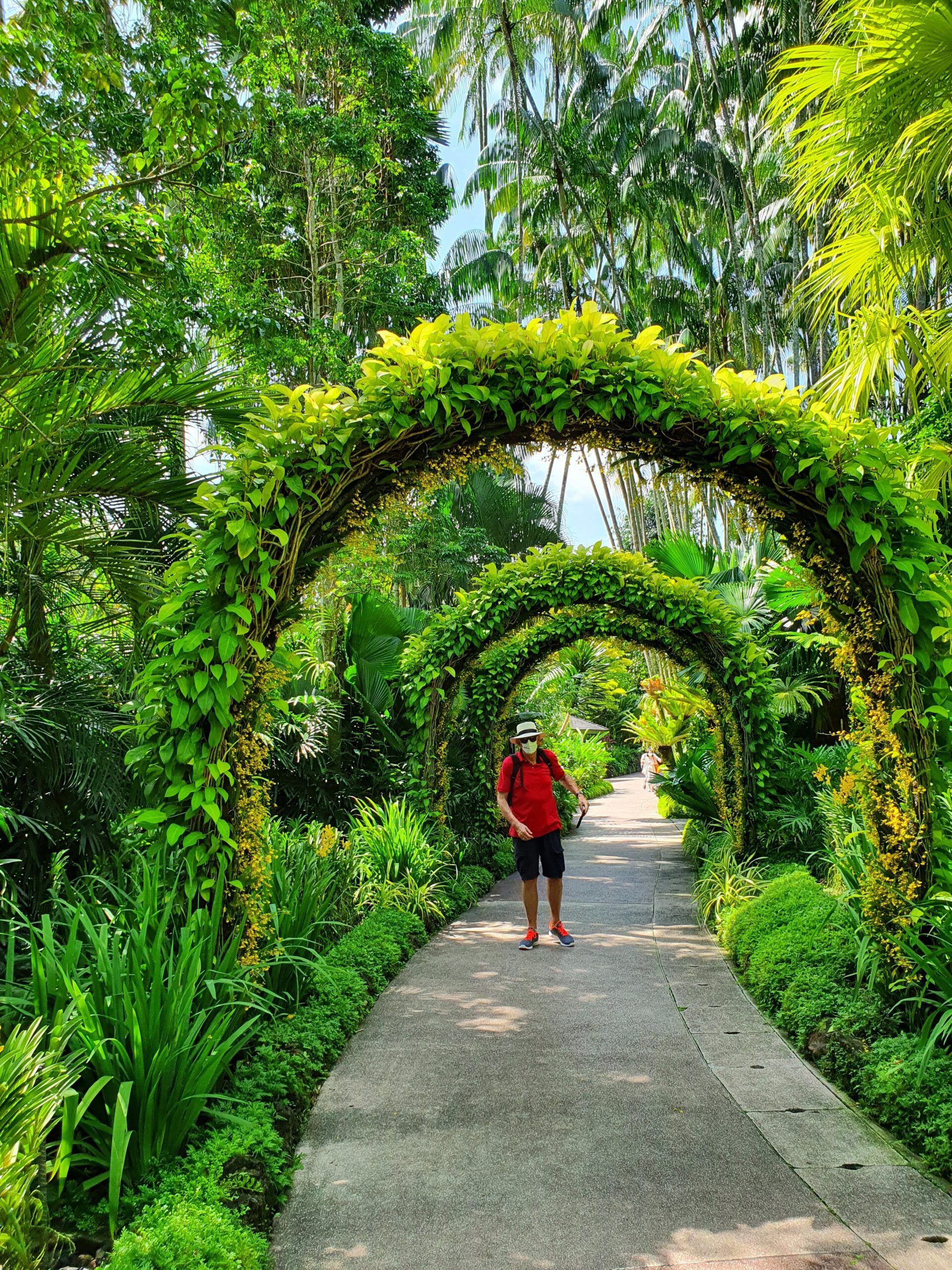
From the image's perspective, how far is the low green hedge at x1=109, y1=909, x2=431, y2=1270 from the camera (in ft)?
7.66

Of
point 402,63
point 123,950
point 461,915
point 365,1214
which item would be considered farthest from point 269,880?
point 402,63

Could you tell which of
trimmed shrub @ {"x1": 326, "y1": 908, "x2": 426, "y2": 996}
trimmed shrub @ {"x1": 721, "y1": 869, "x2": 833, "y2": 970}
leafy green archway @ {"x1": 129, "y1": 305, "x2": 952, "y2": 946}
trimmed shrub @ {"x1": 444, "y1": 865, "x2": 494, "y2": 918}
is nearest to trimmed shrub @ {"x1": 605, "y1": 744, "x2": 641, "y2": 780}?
trimmed shrub @ {"x1": 444, "y1": 865, "x2": 494, "y2": 918}

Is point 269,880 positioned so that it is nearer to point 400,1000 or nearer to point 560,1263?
point 400,1000

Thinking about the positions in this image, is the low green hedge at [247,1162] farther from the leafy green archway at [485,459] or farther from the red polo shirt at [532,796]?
the red polo shirt at [532,796]

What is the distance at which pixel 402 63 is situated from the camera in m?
11.3

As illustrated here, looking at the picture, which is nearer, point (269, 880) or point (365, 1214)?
point (365, 1214)

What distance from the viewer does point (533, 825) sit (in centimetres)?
673

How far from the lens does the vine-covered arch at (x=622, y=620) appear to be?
8.37 meters

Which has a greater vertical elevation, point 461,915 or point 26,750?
point 26,750

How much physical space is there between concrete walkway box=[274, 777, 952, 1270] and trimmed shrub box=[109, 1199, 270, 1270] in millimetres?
251

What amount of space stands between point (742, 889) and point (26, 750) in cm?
563

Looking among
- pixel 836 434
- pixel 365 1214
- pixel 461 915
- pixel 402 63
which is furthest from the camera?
pixel 402 63

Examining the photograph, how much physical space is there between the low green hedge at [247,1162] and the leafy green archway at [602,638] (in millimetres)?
4415

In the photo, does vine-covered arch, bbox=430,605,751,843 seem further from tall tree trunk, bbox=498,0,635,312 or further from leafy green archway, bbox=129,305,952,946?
tall tree trunk, bbox=498,0,635,312
